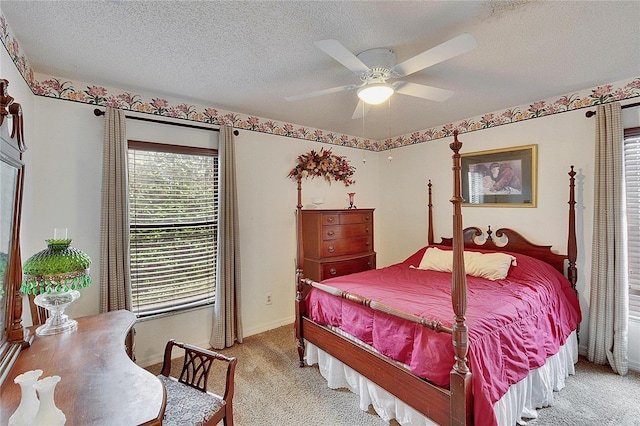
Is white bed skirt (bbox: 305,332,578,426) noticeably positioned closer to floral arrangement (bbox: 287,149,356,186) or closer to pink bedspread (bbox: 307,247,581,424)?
pink bedspread (bbox: 307,247,581,424)

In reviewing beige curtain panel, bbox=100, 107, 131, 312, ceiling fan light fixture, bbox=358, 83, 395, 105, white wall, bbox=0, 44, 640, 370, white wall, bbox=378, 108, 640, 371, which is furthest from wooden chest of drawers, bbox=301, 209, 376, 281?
beige curtain panel, bbox=100, 107, 131, 312

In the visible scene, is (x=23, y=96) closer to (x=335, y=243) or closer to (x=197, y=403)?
(x=197, y=403)

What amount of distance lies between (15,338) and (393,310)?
1.99 metres

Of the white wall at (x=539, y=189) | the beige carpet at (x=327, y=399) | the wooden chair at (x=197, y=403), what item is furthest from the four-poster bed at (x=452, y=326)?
the wooden chair at (x=197, y=403)

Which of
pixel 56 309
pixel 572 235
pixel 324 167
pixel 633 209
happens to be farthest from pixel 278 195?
pixel 633 209

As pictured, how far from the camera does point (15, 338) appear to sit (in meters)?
1.39

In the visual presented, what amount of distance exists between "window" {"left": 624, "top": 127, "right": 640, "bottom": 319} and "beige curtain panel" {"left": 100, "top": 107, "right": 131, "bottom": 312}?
Answer: 4493mm

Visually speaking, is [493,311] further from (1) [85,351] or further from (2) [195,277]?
(2) [195,277]

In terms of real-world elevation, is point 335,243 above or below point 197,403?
above

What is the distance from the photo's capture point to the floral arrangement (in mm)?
3950

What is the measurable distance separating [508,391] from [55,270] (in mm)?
2702

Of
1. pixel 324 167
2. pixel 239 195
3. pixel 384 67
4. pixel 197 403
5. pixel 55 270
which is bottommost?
pixel 197 403

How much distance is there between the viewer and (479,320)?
188cm

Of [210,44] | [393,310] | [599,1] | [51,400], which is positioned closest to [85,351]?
[51,400]
